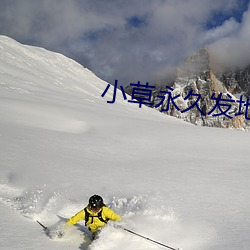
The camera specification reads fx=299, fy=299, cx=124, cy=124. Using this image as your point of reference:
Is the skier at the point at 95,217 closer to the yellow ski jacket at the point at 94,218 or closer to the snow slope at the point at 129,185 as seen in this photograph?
the yellow ski jacket at the point at 94,218

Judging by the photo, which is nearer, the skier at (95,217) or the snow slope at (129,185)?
the snow slope at (129,185)

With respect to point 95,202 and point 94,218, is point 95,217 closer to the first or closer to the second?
point 94,218

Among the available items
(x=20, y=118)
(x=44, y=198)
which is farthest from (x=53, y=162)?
(x=20, y=118)

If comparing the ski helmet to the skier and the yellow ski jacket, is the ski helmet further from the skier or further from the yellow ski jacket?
the yellow ski jacket

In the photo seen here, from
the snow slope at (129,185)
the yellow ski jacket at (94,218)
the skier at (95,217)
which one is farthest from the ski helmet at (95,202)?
the snow slope at (129,185)

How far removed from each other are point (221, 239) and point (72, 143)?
740 centimetres

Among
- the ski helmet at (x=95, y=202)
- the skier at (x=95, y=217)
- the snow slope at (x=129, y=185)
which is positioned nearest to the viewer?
the snow slope at (x=129, y=185)

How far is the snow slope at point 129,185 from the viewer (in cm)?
507

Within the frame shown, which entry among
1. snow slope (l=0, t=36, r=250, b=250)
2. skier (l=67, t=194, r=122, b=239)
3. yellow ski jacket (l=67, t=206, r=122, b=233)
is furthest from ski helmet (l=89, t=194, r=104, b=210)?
snow slope (l=0, t=36, r=250, b=250)

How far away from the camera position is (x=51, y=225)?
18.8 ft

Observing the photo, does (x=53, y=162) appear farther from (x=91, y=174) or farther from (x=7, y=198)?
(x=7, y=198)

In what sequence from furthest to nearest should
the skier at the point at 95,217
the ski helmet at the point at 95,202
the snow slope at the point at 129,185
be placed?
the skier at the point at 95,217
the ski helmet at the point at 95,202
the snow slope at the point at 129,185

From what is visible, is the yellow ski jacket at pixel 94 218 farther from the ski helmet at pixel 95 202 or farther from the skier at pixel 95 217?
the ski helmet at pixel 95 202

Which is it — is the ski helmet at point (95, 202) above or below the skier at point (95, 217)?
above
